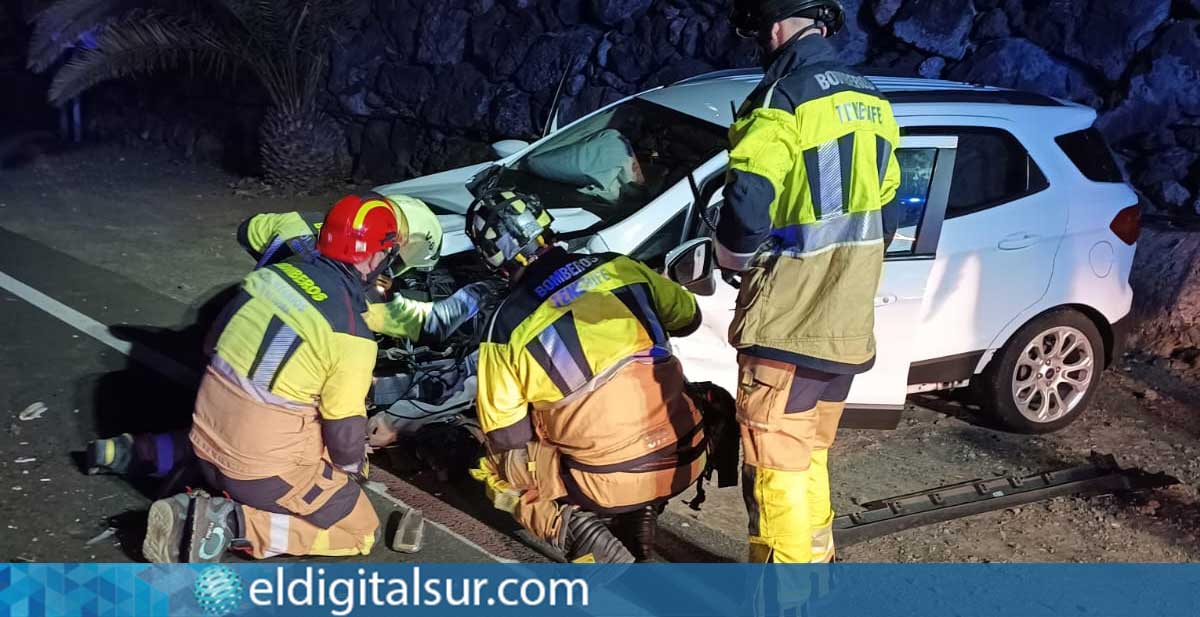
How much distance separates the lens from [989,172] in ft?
17.8

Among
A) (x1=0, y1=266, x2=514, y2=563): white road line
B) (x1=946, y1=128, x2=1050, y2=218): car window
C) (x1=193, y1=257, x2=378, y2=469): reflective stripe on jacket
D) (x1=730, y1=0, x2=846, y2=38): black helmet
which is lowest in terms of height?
(x1=0, y1=266, x2=514, y2=563): white road line

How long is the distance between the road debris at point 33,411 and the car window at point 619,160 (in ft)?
7.86

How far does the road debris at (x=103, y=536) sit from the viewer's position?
420 cm

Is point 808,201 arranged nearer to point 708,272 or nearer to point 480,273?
point 708,272

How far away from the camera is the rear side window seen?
5656mm

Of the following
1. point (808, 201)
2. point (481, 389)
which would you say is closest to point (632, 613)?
point (481, 389)

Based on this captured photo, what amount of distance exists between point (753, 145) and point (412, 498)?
223 cm

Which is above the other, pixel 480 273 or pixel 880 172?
pixel 880 172

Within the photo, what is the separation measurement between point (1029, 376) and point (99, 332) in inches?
195

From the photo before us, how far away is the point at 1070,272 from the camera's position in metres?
5.54

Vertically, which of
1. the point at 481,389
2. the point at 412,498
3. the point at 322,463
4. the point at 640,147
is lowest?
the point at 412,498

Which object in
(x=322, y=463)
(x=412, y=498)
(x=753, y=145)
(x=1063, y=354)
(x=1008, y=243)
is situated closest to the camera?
(x=753, y=145)

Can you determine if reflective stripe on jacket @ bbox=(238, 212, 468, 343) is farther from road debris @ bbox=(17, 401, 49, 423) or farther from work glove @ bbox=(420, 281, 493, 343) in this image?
road debris @ bbox=(17, 401, 49, 423)

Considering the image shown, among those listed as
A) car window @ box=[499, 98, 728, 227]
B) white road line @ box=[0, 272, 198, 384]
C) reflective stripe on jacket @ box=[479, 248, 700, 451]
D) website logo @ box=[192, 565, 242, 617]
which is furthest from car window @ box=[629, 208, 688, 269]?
white road line @ box=[0, 272, 198, 384]
